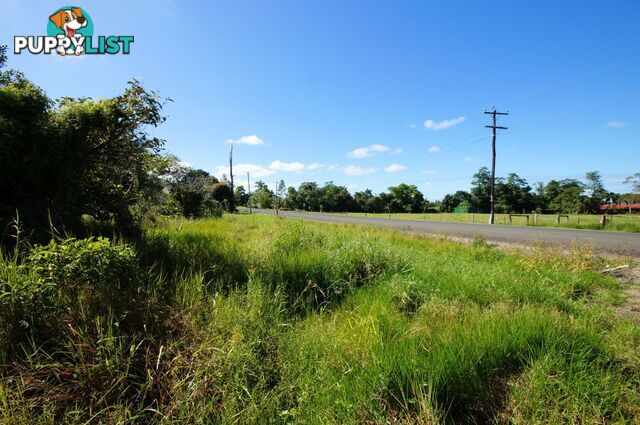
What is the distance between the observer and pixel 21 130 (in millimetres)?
4410

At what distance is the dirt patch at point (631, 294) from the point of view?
389 centimetres

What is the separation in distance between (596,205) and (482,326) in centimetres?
7788

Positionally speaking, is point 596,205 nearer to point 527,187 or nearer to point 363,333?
point 527,187

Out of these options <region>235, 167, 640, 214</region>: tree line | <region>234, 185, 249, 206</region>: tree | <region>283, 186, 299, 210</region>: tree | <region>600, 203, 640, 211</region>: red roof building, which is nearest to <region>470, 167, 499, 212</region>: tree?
<region>235, 167, 640, 214</region>: tree line

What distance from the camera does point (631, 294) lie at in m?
4.68

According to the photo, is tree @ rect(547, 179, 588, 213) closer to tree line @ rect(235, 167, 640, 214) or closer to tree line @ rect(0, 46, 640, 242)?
tree line @ rect(235, 167, 640, 214)

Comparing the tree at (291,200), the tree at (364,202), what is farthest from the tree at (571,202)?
the tree at (291,200)

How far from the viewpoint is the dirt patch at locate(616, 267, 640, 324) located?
389 centimetres

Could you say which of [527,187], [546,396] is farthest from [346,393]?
[527,187]

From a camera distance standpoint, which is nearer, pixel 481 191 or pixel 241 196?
pixel 481 191

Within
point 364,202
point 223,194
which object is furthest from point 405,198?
point 223,194

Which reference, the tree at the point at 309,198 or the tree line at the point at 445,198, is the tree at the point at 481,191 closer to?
the tree line at the point at 445,198

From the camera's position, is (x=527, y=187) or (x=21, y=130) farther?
(x=527, y=187)

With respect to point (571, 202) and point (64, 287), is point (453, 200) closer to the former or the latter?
point (571, 202)
